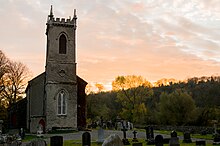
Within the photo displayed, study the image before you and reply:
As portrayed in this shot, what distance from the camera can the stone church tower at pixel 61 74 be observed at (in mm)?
38844

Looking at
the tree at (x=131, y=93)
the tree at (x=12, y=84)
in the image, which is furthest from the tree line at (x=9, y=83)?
the tree at (x=131, y=93)

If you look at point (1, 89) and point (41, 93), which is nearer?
point (41, 93)

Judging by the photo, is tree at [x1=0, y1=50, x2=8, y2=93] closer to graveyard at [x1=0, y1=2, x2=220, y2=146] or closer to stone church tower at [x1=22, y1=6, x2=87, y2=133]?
graveyard at [x1=0, y1=2, x2=220, y2=146]

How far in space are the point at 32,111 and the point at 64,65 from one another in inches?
312

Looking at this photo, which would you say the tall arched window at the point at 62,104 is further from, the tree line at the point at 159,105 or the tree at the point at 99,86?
the tree at the point at 99,86

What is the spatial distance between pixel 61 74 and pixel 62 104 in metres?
3.87

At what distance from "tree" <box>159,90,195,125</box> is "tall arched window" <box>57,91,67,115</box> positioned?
20.8m

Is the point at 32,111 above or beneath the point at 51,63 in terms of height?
beneath

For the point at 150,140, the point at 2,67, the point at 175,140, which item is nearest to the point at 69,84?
the point at 2,67

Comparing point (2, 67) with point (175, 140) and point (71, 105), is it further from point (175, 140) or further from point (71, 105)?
point (175, 140)

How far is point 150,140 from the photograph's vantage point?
74.7ft

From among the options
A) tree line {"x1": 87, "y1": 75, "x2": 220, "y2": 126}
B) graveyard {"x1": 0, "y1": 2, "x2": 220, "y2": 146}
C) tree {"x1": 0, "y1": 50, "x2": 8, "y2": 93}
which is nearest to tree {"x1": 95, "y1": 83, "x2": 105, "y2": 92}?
tree line {"x1": 87, "y1": 75, "x2": 220, "y2": 126}

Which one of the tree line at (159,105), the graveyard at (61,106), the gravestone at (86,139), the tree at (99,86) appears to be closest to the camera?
the gravestone at (86,139)

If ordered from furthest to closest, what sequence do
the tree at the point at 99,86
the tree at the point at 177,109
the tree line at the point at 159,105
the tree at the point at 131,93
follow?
1. the tree at the point at 99,86
2. the tree at the point at 131,93
3. the tree at the point at 177,109
4. the tree line at the point at 159,105
